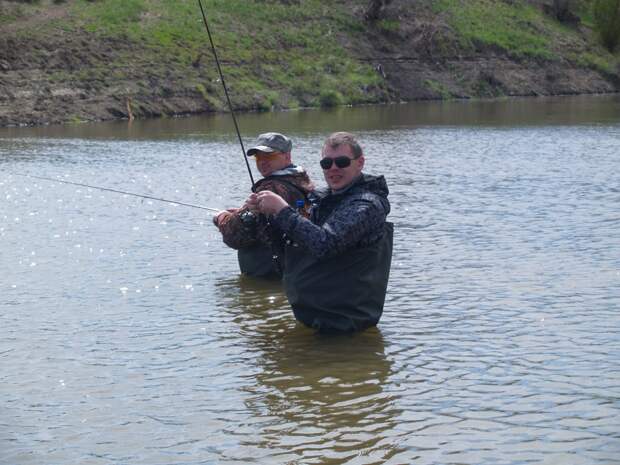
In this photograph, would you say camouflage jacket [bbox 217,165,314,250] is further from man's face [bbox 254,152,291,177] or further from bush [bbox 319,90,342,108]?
bush [bbox 319,90,342,108]

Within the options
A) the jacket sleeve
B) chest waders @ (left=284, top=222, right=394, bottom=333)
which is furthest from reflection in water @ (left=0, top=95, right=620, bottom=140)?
the jacket sleeve

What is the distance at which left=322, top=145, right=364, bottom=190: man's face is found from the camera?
8883 millimetres

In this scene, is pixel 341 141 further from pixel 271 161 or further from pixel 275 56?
pixel 275 56

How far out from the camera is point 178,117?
4634 centimetres

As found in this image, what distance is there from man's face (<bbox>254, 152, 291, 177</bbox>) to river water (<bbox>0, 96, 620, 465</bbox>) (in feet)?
4.51

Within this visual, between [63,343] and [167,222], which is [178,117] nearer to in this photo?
[167,222]

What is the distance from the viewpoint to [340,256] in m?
9.05

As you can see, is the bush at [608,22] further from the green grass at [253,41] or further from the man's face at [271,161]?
the man's face at [271,161]

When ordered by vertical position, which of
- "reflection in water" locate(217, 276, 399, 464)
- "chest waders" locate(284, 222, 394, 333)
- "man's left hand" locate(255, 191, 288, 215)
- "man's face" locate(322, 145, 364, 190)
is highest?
"man's face" locate(322, 145, 364, 190)

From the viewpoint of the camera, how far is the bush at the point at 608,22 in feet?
256

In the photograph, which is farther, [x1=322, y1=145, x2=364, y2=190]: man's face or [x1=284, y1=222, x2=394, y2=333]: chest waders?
[x1=284, y1=222, x2=394, y2=333]: chest waders

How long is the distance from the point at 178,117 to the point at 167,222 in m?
30.4

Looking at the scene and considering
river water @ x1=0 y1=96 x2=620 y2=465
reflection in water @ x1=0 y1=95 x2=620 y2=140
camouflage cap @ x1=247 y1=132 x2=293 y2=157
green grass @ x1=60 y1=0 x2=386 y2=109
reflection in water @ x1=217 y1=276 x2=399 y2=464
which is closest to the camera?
reflection in water @ x1=217 y1=276 x2=399 y2=464

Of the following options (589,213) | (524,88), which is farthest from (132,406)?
(524,88)
